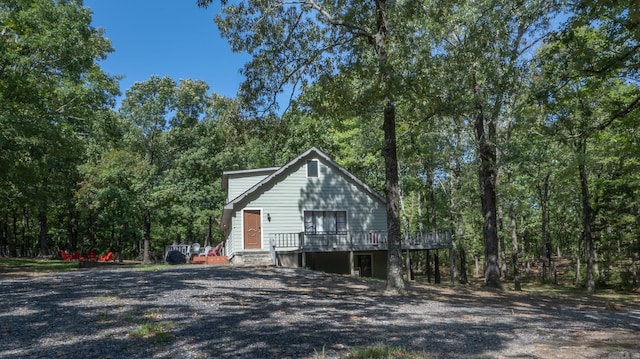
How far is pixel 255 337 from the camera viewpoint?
625 centimetres

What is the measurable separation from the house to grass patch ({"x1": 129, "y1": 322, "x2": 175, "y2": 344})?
1461 centimetres

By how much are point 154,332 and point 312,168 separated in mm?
18302

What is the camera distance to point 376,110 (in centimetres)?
1433

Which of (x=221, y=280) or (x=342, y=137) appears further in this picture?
(x=342, y=137)

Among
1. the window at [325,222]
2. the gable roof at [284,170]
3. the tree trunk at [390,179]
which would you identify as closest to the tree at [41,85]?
the gable roof at [284,170]

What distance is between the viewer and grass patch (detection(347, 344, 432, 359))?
5156 mm

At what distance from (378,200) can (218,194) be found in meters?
15.7

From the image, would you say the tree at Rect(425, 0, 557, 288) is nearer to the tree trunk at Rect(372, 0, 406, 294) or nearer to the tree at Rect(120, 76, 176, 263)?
the tree trunk at Rect(372, 0, 406, 294)

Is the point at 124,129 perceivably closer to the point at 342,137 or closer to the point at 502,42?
the point at 342,137

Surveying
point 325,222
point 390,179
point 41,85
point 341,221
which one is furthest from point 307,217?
point 41,85

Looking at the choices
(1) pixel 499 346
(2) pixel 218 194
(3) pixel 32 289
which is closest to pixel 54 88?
(3) pixel 32 289

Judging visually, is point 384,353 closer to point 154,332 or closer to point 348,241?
point 154,332

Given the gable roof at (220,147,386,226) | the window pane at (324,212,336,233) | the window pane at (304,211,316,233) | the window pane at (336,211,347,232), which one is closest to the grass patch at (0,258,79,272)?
the gable roof at (220,147,386,226)

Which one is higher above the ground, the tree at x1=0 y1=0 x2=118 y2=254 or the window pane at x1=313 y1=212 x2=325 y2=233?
the tree at x1=0 y1=0 x2=118 y2=254
